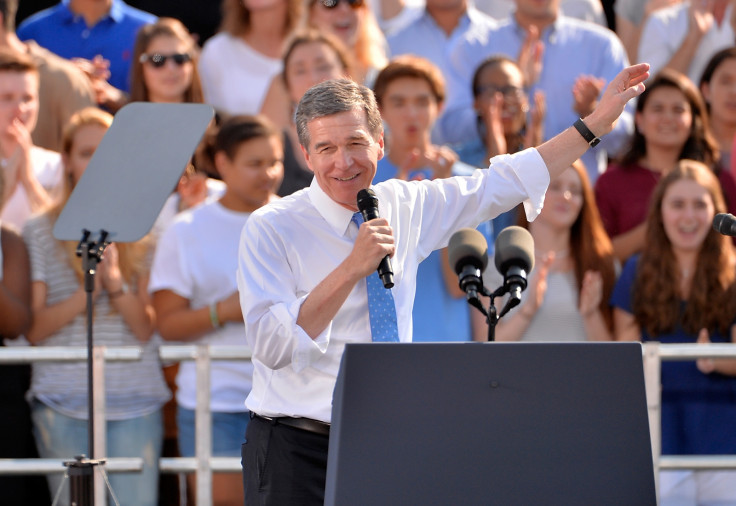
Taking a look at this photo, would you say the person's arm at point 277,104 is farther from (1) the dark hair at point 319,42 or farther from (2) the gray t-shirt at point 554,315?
(2) the gray t-shirt at point 554,315

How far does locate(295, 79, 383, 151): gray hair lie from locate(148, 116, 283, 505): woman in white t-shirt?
83.3 inches

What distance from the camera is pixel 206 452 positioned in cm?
503

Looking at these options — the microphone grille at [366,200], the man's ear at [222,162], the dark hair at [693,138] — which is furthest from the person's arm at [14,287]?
the dark hair at [693,138]

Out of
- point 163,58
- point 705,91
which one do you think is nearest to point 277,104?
point 163,58

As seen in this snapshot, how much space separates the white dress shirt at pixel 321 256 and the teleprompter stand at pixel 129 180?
0.70 m

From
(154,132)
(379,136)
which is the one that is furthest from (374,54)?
(379,136)

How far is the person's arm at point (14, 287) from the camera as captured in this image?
18.0 feet

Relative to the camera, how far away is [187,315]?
5.58 m

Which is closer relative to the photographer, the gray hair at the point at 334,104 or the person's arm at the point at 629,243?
the gray hair at the point at 334,104

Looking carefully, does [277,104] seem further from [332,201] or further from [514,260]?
[514,260]

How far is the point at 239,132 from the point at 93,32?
2.05 meters

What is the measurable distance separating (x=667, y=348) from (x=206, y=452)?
2032 millimetres

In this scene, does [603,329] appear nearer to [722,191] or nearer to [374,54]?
[722,191]

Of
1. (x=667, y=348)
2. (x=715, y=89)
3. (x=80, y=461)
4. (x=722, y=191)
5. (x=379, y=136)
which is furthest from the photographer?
(x=715, y=89)
